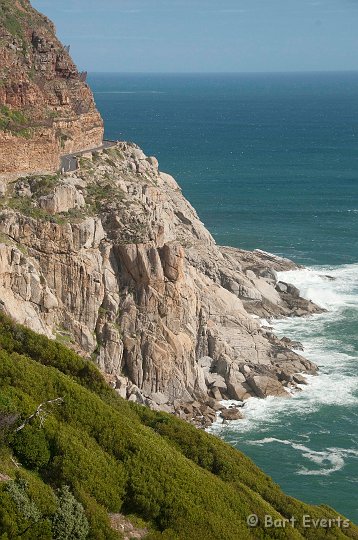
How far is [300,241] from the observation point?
298 feet

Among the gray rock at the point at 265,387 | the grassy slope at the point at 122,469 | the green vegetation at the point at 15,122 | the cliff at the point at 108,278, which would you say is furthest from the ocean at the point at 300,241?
the green vegetation at the point at 15,122

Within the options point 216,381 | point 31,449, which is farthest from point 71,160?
point 31,449

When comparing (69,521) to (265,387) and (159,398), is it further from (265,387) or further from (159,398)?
(265,387)

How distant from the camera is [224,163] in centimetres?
14400

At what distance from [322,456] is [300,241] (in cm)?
4591

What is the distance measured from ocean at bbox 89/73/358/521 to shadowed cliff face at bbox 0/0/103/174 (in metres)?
19.5

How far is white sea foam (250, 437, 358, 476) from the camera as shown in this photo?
1779 inches

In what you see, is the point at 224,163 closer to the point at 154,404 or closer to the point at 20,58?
Answer: the point at 20,58

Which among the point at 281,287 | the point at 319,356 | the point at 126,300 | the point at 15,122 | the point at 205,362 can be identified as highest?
the point at 15,122

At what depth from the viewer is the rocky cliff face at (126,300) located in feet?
159

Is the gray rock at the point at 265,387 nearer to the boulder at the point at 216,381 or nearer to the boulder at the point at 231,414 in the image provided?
the boulder at the point at 216,381

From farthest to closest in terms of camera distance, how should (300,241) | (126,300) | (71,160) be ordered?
(300,241), (71,160), (126,300)

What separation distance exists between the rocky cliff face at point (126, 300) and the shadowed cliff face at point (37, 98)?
240 cm

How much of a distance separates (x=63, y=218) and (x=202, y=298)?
476 inches
